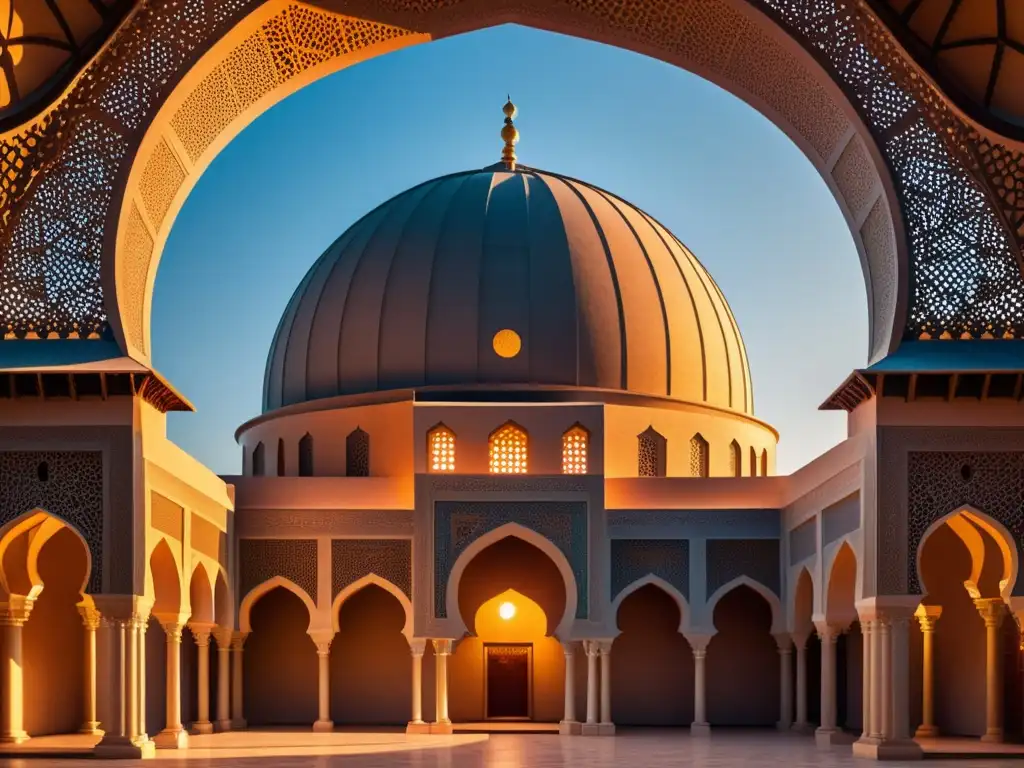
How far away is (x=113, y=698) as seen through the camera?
60.5 feet

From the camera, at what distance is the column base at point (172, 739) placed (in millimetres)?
21531

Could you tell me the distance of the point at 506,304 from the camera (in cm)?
2845

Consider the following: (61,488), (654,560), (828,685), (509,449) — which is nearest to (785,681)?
(654,560)

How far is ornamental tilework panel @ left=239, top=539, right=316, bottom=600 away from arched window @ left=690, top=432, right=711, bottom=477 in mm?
6670

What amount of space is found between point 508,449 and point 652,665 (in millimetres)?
4190

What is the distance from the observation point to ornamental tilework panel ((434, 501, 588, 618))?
25.4 metres

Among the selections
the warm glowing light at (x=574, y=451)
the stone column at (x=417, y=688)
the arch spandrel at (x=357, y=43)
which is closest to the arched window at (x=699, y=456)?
the warm glowing light at (x=574, y=451)

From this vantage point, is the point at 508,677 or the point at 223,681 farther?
the point at 508,677

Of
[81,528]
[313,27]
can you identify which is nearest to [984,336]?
[313,27]

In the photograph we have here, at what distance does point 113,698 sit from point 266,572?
25.0 ft

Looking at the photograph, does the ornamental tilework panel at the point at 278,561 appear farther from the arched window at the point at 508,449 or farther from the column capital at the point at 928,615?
the column capital at the point at 928,615

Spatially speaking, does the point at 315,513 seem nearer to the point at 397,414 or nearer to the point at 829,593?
the point at 397,414

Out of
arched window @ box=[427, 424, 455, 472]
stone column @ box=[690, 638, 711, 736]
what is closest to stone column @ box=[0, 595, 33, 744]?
arched window @ box=[427, 424, 455, 472]

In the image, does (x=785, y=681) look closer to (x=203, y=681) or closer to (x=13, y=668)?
(x=203, y=681)
